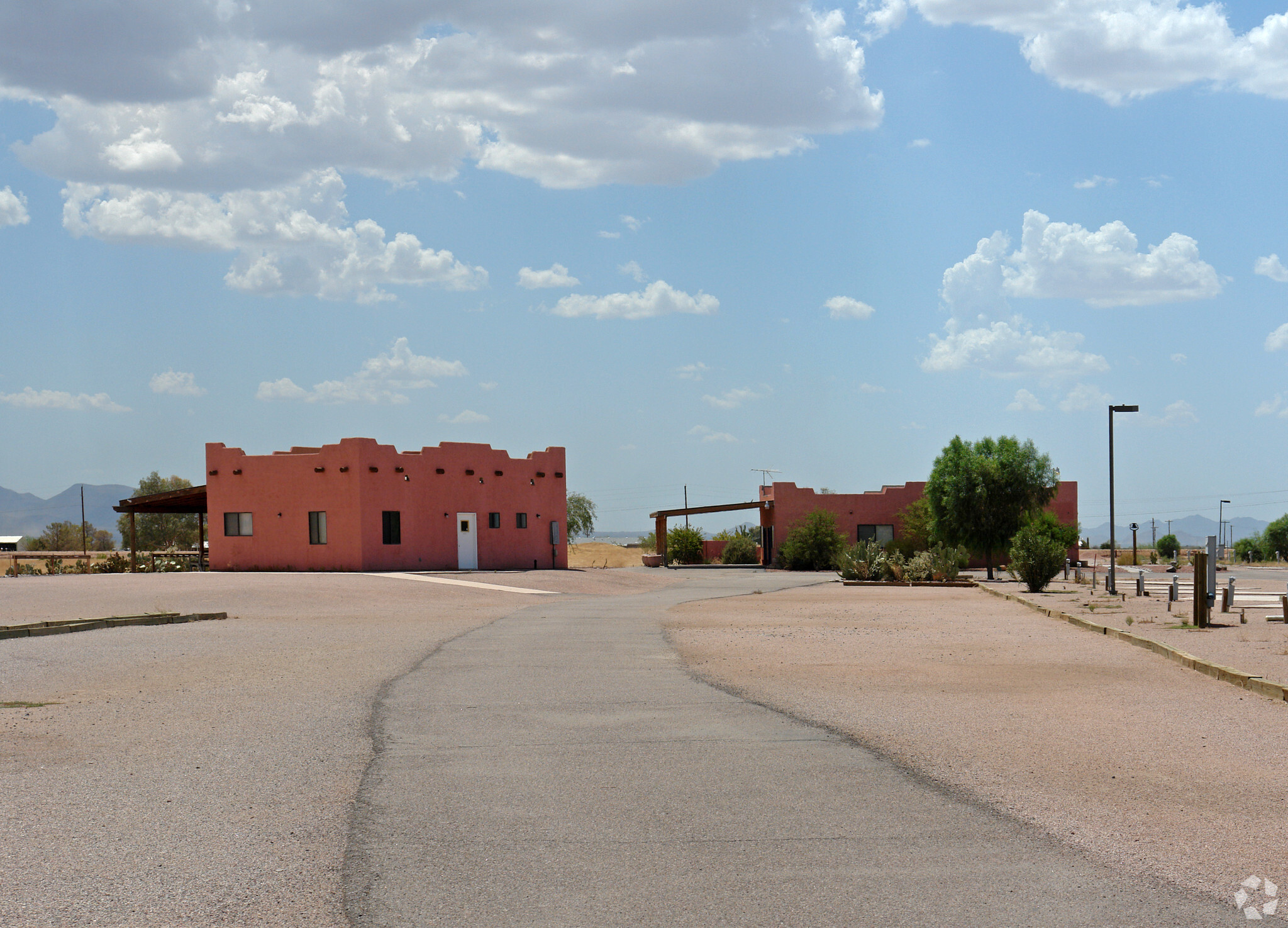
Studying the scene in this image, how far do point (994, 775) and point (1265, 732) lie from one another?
10.9 feet

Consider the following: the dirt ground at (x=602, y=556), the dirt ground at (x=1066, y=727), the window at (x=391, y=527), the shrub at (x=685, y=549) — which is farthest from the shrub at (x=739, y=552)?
the dirt ground at (x=1066, y=727)

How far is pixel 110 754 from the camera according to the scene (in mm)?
8953

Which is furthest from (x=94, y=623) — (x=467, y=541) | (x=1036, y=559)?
(x=1036, y=559)

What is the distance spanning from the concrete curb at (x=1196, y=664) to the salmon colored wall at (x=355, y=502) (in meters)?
26.2

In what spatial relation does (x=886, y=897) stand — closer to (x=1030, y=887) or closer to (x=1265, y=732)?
(x=1030, y=887)

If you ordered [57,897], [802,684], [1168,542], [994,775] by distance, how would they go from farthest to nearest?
[1168,542] → [802,684] → [994,775] → [57,897]

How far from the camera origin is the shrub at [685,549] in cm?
6906

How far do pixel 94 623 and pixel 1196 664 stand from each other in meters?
17.5

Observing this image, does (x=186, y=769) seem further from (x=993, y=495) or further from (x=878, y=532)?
(x=878, y=532)

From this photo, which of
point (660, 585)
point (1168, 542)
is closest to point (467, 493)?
point (660, 585)

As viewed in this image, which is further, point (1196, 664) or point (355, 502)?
point (355, 502)

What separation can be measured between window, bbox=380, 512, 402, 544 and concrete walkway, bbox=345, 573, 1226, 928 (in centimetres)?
3294

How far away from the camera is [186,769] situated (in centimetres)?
840

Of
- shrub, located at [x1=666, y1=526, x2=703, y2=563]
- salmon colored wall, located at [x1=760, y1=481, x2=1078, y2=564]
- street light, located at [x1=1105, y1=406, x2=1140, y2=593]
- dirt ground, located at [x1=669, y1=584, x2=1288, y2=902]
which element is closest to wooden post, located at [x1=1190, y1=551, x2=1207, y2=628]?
dirt ground, located at [x1=669, y1=584, x2=1288, y2=902]
